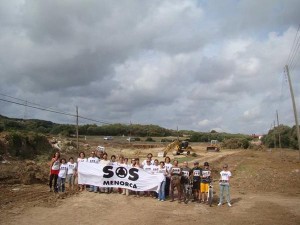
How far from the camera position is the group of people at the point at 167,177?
16.0m

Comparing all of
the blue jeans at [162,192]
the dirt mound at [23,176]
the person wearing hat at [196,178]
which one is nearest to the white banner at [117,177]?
the blue jeans at [162,192]

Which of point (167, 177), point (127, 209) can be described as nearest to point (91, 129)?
point (167, 177)

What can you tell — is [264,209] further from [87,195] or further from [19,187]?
[19,187]

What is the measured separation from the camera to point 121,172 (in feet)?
56.9

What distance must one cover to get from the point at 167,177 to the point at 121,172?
2275mm

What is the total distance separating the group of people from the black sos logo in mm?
245

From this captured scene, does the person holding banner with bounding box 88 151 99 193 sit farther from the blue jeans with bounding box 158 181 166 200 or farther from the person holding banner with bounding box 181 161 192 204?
the person holding banner with bounding box 181 161 192 204

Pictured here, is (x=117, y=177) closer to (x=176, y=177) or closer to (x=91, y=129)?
(x=176, y=177)

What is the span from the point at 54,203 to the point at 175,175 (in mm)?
5331

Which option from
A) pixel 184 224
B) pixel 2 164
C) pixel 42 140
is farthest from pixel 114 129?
pixel 184 224

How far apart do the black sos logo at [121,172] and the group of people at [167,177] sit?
0.25 meters

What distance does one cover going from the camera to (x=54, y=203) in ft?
48.9

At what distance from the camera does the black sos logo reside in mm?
17188

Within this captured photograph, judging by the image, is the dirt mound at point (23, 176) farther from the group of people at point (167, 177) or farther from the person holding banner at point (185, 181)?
the person holding banner at point (185, 181)
